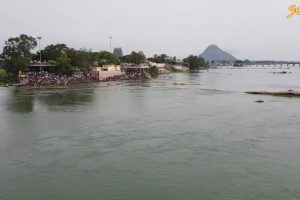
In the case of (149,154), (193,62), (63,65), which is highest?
(193,62)

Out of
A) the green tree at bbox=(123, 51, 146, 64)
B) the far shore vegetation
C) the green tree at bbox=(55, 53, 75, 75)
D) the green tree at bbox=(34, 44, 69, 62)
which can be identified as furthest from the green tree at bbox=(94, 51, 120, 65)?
the green tree at bbox=(55, 53, 75, 75)

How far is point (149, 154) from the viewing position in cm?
1455

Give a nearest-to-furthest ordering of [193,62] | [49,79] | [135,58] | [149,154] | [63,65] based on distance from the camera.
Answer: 1. [149,154]
2. [49,79]
3. [63,65]
4. [135,58]
5. [193,62]

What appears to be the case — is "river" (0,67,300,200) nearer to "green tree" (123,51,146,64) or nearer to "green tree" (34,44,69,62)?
"green tree" (34,44,69,62)

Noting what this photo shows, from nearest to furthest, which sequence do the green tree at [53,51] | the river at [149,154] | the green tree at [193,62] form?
the river at [149,154] → the green tree at [53,51] → the green tree at [193,62]

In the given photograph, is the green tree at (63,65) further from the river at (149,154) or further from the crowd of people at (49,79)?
the river at (149,154)

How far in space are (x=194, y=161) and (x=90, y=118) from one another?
10394mm

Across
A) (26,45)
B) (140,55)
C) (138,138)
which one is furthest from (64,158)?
(140,55)

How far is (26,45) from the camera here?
59.2m

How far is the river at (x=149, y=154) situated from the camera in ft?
36.4

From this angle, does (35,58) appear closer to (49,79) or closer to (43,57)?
(43,57)

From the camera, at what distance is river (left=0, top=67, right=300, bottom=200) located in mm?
11102

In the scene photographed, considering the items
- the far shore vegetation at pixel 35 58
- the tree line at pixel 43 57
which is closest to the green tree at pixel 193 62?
the far shore vegetation at pixel 35 58

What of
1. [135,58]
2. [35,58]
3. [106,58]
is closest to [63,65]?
[35,58]
